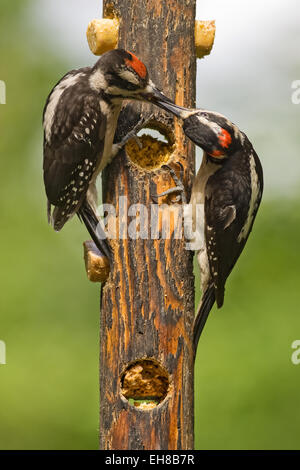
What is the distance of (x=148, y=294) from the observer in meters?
3.08

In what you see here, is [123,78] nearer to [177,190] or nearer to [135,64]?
[135,64]

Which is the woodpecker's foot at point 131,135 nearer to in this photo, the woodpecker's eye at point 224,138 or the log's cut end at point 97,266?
the woodpecker's eye at point 224,138

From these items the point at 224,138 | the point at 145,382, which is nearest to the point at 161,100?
the point at 224,138

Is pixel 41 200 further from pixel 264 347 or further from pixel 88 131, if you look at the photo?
pixel 88 131

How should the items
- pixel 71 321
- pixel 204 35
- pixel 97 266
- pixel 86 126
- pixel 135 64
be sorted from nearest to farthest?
pixel 135 64
pixel 86 126
pixel 97 266
pixel 204 35
pixel 71 321

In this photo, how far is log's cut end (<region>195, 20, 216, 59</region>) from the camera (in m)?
3.21

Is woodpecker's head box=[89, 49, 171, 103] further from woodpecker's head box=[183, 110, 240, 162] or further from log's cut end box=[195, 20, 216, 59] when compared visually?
log's cut end box=[195, 20, 216, 59]

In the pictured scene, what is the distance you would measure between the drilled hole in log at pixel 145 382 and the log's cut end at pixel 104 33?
4.29 feet

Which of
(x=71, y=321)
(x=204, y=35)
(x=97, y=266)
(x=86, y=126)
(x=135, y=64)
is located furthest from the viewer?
(x=71, y=321)

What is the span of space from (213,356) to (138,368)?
354 cm

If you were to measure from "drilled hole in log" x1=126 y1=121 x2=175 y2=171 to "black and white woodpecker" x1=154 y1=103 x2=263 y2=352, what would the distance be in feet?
0.51

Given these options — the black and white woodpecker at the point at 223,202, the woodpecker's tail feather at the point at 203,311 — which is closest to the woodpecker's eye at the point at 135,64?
the black and white woodpecker at the point at 223,202

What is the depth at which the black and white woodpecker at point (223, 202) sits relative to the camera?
10.3 feet

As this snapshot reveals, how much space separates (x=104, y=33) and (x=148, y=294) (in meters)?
1.09
